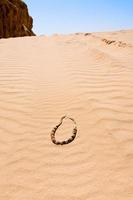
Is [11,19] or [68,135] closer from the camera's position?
[68,135]

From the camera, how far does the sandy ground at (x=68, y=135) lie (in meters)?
2.11

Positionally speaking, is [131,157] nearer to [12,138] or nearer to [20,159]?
[20,159]

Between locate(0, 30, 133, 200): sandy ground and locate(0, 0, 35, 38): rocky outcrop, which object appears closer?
locate(0, 30, 133, 200): sandy ground

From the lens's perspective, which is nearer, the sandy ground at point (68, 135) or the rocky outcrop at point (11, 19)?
the sandy ground at point (68, 135)

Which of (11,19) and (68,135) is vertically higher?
(11,19)

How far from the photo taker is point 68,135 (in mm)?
2789

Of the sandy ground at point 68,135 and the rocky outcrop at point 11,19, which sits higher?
the rocky outcrop at point 11,19

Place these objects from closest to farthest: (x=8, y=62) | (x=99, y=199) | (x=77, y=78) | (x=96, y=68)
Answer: (x=99, y=199)
(x=77, y=78)
(x=96, y=68)
(x=8, y=62)

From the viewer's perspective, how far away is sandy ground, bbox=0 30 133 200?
211cm

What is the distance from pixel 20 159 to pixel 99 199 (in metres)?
0.90

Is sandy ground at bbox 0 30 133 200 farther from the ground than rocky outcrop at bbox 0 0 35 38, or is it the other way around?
rocky outcrop at bbox 0 0 35 38

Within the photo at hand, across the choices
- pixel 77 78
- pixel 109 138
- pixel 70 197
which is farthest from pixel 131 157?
pixel 77 78

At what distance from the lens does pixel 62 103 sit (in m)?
3.48

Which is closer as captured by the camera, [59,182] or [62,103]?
[59,182]
